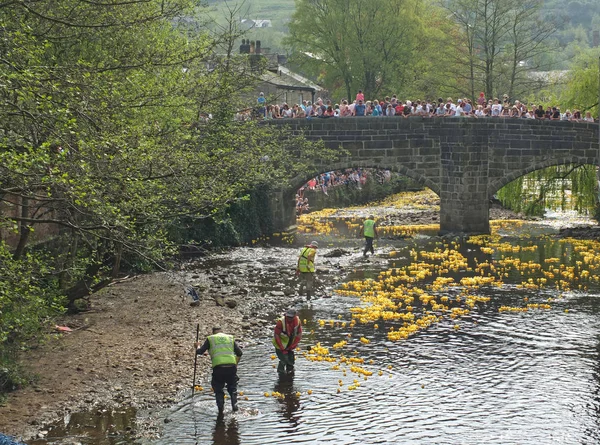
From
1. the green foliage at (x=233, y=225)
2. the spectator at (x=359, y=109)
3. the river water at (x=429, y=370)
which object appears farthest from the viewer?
the spectator at (x=359, y=109)

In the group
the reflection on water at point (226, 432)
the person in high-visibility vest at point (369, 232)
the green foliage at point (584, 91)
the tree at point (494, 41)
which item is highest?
the tree at point (494, 41)

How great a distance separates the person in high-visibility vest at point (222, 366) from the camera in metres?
16.4

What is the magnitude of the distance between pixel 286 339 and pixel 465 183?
79.0ft

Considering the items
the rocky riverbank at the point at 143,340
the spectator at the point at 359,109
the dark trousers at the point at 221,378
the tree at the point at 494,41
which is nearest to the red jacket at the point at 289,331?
the rocky riverbank at the point at 143,340

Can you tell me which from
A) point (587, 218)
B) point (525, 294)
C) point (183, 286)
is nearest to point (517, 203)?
point (587, 218)

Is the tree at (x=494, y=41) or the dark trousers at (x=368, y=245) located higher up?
the tree at (x=494, y=41)

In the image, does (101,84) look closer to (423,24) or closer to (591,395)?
(591,395)

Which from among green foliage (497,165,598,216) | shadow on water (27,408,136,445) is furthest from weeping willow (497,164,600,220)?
shadow on water (27,408,136,445)

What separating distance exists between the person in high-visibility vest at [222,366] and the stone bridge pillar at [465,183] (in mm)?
26405

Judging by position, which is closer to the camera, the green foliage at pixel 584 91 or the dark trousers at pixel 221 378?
the dark trousers at pixel 221 378

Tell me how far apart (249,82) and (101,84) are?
14.8m

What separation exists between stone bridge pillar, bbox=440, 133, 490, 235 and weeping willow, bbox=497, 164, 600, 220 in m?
4.54

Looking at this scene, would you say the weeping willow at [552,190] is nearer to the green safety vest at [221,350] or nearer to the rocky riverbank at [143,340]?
the rocky riverbank at [143,340]

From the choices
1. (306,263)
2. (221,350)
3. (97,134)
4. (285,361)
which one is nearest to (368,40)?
(306,263)
